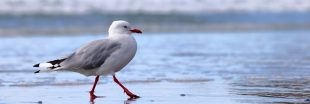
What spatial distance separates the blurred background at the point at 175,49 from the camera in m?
8.74

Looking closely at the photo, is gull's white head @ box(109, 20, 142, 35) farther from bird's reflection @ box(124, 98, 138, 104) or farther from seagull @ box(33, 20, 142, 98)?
bird's reflection @ box(124, 98, 138, 104)

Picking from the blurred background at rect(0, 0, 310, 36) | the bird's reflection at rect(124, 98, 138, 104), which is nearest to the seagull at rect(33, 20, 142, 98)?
the bird's reflection at rect(124, 98, 138, 104)

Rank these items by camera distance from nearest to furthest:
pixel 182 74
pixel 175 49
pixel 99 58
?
pixel 99 58, pixel 182 74, pixel 175 49

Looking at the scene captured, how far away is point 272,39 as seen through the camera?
1948cm

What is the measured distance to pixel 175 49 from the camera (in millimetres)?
16406

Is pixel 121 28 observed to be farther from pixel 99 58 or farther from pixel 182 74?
pixel 182 74

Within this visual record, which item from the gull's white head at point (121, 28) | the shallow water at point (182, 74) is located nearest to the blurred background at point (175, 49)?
the shallow water at point (182, 74)

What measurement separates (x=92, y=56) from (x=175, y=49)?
768 centimetres

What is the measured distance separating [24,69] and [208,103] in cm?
457

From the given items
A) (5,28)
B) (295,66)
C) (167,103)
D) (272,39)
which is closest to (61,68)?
(167,103)

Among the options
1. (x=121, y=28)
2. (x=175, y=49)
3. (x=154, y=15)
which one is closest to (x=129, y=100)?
(x=121, y=28)

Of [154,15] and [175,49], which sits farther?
[154,15]

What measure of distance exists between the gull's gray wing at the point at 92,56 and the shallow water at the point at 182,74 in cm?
29

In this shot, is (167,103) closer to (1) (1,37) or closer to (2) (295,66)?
(2) (295,66)
